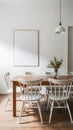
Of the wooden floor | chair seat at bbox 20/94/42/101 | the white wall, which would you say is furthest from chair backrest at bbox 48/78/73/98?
the white wall

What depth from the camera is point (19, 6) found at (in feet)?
18.4

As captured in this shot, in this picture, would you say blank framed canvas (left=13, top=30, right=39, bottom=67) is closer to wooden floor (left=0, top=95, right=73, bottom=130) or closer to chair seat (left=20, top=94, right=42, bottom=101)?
wooden floor (left=0, top=95, right=73, bottom=130)

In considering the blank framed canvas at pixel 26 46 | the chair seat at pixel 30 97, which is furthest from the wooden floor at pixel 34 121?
the blank framed canvas at pixel 26 46

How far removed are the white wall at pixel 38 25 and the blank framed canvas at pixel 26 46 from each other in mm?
133

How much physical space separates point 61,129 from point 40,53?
10.2ft

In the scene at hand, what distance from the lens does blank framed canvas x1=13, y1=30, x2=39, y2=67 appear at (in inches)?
223

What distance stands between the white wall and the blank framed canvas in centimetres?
13

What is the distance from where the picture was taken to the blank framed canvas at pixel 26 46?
5.66 meters

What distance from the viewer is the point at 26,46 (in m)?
5.68

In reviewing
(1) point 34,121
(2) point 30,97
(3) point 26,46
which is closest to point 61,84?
(2) point 30,97

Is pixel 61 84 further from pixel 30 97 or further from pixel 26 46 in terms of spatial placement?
pixel 26 46

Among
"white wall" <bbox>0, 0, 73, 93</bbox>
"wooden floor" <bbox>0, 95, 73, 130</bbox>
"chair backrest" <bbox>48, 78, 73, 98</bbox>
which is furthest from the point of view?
"white wall" <bbox>0, 0, 73, 93</bbox>

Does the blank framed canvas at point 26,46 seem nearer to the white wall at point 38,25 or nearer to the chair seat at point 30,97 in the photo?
the white wall at point 38,25

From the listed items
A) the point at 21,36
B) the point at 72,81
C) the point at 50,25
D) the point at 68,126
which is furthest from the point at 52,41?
the point at 68,126
